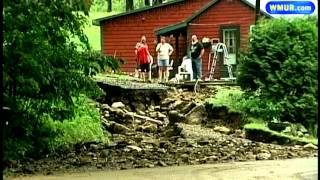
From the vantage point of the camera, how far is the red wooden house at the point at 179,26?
27.6m

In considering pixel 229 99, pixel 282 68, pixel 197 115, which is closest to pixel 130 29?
pixel 229 99

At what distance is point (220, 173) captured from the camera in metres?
8.84

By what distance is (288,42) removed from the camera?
15.3 metres

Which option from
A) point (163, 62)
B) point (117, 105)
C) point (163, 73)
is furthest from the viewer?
point (163, 73)

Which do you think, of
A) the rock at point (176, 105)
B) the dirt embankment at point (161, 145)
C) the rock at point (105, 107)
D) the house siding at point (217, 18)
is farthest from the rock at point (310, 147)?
the house siding at point (217, 18)

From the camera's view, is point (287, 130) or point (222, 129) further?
point (222, 129)

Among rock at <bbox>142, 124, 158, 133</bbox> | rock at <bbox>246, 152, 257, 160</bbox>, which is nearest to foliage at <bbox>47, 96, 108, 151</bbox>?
rock at <bbox>142, 124, 158, 133</bbox>

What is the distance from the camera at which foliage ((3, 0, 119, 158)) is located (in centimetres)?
950

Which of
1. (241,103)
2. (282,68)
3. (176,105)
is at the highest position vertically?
(282,68)

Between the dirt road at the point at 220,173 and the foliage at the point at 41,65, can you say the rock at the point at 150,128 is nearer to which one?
the foliage at the point at 41,65

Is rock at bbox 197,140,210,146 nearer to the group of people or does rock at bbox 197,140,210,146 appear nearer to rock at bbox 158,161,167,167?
rock at bbox 158,161,167,167

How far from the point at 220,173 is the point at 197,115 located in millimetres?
8817

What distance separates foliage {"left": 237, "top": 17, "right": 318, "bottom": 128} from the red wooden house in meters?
10.5

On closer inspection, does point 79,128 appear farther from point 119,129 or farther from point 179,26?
point 179,26
